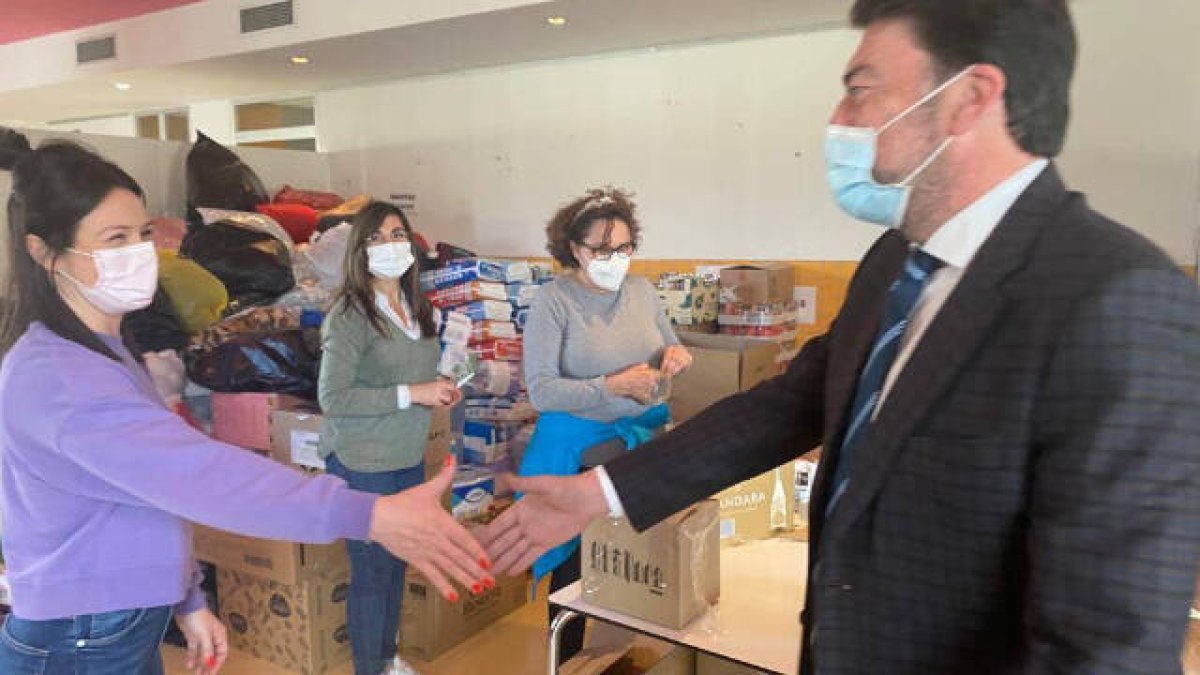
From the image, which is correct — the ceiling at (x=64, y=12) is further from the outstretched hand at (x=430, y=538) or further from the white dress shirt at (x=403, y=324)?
the outstretched hand at (x=430, y=538)

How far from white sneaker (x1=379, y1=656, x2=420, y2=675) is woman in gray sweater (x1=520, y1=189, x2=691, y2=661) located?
1.76 ft

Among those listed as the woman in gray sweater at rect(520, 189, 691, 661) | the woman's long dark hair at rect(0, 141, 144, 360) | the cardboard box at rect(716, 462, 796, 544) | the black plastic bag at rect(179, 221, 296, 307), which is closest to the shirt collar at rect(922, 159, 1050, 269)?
the cardboard box at rect(716, 462, 796, 544)

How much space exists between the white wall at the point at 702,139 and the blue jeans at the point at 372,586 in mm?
2486

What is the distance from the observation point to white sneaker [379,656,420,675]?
2.68 metres

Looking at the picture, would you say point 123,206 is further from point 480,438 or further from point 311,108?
point 311,108

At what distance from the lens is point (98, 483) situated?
4.32 feet

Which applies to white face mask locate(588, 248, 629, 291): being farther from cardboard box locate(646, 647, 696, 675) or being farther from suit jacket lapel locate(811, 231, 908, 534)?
suit jacket lapel locate(811, 231, 908, 534)

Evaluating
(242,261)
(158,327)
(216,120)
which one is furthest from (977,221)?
(216,120)

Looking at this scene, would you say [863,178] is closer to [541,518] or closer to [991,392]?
[991,392]

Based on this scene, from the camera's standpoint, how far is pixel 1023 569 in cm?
86

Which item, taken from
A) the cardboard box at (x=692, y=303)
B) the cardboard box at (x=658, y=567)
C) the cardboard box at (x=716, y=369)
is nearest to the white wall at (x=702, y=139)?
the cardboard box at (x=692, y=303)

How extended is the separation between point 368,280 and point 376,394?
0.39m

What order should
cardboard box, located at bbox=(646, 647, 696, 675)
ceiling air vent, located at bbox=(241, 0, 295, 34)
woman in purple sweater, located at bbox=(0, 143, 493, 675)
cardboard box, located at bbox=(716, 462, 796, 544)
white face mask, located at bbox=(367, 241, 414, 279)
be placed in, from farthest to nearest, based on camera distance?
ceiling air vent, located at bbox=(241, 0, 295, 34) → white face mask, located at bbox=(367, 241, 414, 279) → cardboard box, located at bbox=(716, 462, 796, 544) → cardboard box, located at bbox=(646, 647, 696, 675) → woman in purple sweater, located at bbox=(0, 143, 493, 675)

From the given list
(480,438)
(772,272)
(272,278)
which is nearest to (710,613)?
(480,438)
